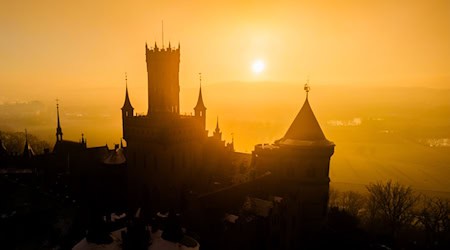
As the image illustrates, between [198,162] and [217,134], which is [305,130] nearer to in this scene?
[198,162]

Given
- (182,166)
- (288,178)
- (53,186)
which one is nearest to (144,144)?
(182,166)

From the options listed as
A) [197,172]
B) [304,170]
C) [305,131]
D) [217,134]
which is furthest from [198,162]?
[305,131]

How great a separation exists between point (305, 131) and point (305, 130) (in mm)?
131

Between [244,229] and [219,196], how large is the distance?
343 cm

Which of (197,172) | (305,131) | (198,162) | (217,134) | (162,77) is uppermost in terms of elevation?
(162,77)

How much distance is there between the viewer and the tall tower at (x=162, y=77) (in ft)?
103

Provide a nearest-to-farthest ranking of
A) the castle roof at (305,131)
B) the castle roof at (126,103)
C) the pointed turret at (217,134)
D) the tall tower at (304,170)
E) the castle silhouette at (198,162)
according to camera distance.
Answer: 1. the castle silhouette at (198,162)
2. the tall tower at (304,170)
3. the castle roof at (305,131)
4. the castle roof at (126,103)
5. the pointed turret at (217,134)

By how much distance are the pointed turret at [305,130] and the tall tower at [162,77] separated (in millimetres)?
14265

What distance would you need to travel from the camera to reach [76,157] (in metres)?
41.9

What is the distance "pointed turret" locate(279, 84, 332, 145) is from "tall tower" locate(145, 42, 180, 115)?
1426 cm

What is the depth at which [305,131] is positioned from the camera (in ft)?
105

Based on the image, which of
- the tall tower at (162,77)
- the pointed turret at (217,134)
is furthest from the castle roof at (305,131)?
the tall tower at (162,77)

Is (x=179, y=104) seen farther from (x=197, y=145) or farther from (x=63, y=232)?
(x=63, y=232)

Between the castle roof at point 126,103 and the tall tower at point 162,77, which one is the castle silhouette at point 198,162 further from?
the castle roof at point 126,103
